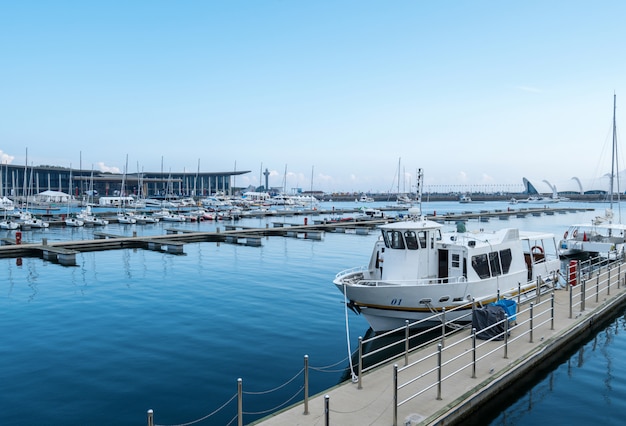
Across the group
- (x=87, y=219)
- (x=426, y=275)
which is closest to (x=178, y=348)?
(x=426, y=275)

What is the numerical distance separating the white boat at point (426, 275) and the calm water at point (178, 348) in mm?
2460

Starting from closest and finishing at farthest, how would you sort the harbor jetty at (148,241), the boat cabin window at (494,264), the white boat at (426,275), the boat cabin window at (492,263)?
the white boat at (426,275) < the boat cabin window at (492,263) < the boat cabin window at (494,264) < the harbor jetty at (148,241)

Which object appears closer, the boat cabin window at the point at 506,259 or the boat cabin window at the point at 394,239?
the boat cabin window at the point at 394,239

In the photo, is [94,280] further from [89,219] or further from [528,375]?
[89,219]

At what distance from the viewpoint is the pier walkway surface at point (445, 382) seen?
10562 mm

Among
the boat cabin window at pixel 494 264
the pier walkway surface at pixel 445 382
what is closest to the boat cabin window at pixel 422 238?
the boat cabin window at pixel 494 264

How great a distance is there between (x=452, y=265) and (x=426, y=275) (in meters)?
1.23

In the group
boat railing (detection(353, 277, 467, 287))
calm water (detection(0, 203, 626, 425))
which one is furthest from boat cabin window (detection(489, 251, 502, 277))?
calm water (detection(0, 203, 626, 425))

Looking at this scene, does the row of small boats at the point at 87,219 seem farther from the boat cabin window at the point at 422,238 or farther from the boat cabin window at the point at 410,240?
the boat cabin window at the point at 422,238

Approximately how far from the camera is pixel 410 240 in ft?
65.7

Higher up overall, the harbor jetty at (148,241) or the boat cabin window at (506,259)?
the boat cabin window at (506,259)

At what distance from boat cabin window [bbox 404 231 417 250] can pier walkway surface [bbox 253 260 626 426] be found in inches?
164

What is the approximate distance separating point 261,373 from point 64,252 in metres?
31.9

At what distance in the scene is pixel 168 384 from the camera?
1498 centimetres
